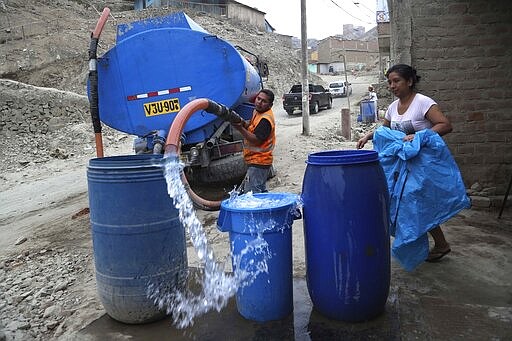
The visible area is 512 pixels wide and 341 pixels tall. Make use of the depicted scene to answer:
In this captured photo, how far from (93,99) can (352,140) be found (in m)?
8.66

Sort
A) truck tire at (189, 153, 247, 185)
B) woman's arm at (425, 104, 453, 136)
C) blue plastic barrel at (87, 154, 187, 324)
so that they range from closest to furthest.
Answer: blue plastic barrel at (87, 154, 187, 324) → woman's arm at (425, 104, 453, 136) → truck tire at (189, 153, 247, 185)

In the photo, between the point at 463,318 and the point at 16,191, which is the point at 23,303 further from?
the point at 16,191

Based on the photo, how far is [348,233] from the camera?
2498 millimetres

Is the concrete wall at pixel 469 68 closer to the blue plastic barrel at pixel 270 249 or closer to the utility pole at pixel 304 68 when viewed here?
the blue plastic barrel at pixel 270 249

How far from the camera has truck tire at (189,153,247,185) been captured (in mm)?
6270

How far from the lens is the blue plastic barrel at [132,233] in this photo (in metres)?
2.69

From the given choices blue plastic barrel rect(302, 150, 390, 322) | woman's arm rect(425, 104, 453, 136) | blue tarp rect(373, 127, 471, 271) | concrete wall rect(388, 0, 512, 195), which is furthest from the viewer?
concrete wall rect(388, 0, 512, 195)

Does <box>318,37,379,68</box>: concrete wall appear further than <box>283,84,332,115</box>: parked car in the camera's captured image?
Yes

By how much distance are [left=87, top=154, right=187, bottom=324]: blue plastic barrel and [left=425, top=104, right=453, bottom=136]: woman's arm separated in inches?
79.3

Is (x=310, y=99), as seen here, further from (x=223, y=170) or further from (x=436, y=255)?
(x=436, y=255)

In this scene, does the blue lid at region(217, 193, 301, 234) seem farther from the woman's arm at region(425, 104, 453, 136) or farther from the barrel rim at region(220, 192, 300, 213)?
the woman's arm at region(425, 104, 453, 136)

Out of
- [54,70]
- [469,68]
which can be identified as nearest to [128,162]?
[469,68]

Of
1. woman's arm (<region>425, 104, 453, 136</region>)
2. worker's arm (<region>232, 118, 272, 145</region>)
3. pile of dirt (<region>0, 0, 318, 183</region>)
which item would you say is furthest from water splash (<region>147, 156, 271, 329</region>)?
pile of dirt (<region>0, 0, 318, 183</region>)

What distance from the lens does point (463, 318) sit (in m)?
2.69
